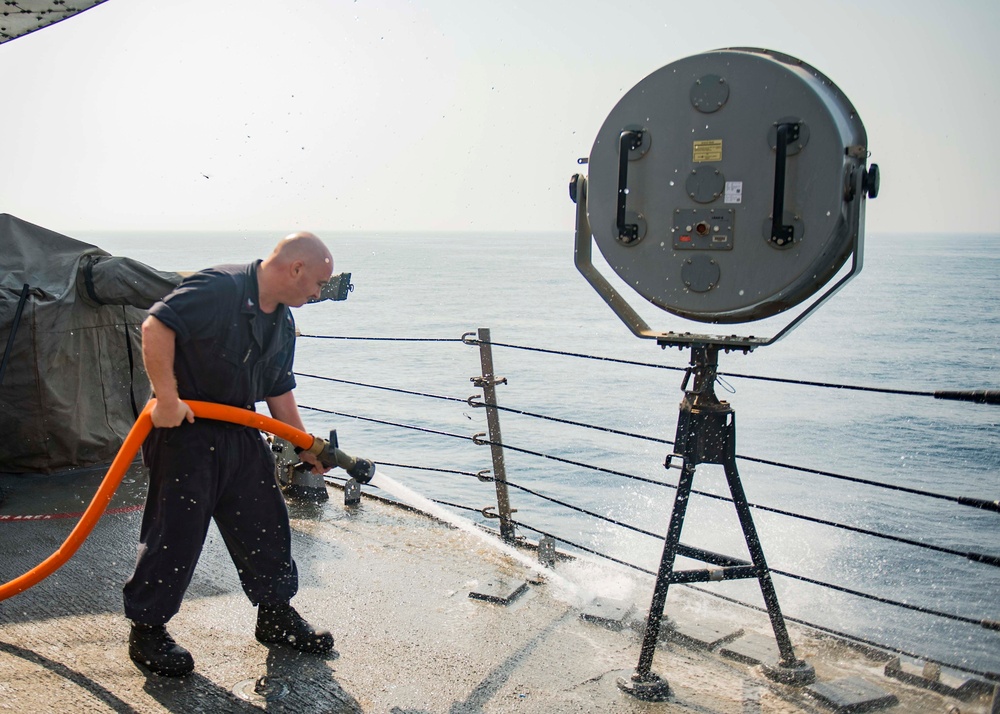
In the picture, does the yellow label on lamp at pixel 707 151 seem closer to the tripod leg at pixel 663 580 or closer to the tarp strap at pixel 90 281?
the tripod leg at pixel 663 580

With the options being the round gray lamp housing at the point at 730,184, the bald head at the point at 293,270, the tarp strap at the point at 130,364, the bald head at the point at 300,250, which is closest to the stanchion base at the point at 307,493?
the tarp strap at the point at 130,364

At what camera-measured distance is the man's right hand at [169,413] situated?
118 inches

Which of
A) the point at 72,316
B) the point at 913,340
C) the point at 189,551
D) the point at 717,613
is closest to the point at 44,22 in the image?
the point at 72,316

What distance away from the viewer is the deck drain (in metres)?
3.12

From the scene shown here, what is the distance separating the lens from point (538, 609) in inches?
157

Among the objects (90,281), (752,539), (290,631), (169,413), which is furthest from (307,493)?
(752,539)

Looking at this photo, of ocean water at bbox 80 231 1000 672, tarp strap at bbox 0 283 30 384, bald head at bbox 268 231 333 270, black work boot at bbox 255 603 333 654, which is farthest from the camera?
ocean water at bbox 80 231 1000 672

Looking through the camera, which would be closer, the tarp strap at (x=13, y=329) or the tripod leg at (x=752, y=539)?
the tripod leg at (x=752, y=539)

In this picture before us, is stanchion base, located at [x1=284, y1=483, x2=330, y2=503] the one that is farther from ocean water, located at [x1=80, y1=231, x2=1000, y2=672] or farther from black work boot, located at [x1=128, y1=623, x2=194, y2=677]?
black work boot, located at [x1=128, y1=623, x2=194, y2=677]

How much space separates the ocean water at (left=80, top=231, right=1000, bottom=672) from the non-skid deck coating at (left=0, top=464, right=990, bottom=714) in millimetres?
630

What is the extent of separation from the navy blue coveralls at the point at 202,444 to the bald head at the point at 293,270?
0.17ft

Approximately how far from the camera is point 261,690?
317cm

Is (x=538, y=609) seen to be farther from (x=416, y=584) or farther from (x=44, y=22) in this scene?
(x=44, y=22)

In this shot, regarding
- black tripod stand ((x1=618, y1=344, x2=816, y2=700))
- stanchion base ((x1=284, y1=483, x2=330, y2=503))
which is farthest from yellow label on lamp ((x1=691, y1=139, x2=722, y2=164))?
stanchion base ((x1=284, y1=483, x2=330, y2=503))
